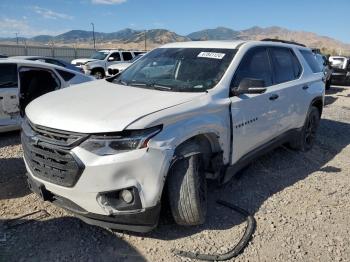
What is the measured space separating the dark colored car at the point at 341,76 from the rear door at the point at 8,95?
16.0m

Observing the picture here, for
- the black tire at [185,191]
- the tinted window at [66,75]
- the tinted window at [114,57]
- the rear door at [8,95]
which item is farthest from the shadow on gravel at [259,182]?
the tinted window at [114,57]

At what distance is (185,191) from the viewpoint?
3.43 m

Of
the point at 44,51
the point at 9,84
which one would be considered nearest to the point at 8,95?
the point at 9,84

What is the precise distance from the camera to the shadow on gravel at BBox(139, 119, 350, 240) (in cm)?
382

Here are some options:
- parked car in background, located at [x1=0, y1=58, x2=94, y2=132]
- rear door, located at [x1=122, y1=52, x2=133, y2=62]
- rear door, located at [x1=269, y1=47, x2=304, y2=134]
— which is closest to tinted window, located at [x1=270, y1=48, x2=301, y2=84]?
rear door, located at [x1=269, y1=47, x2=304, y2=134]

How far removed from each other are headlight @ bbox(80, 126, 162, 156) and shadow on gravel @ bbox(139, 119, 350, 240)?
39.8 inches

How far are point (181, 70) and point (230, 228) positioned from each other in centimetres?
182

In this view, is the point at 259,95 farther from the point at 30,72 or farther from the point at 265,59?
the point at 30,72

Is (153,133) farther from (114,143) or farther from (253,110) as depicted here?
(253,110)

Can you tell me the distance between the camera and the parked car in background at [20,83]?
644 cm

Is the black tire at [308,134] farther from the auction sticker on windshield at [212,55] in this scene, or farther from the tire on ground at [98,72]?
the tire on ground at [98,72]

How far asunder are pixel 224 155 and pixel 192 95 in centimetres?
76

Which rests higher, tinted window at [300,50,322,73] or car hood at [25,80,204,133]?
tinted window at [300,50,322,73]

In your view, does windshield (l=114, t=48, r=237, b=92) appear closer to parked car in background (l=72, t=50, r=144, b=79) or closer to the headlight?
the headlight
